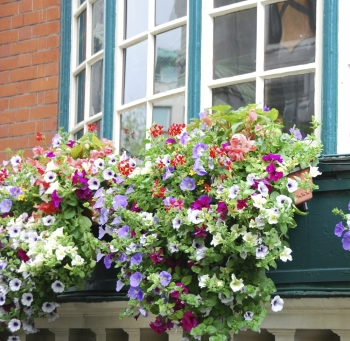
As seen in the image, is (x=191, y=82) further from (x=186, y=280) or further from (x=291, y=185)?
(x=186, y=280)

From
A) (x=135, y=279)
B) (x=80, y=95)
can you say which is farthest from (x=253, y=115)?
(x=80, y=95)

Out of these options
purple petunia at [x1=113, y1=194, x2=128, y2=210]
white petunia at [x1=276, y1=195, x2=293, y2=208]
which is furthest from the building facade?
purple petunia at [x1=113, y1=194, x2=128, y2=210]

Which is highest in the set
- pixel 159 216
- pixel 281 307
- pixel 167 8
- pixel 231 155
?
pixel 167 8

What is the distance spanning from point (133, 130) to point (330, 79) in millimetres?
1303

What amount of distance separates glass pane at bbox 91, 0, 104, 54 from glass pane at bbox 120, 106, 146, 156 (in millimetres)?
597

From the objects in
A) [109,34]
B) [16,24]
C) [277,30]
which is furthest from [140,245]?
[16,24]

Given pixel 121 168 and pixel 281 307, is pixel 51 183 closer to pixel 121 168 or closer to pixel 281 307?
pixel 121 168

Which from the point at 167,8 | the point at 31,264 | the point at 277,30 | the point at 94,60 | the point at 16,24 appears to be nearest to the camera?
the point at 31,264

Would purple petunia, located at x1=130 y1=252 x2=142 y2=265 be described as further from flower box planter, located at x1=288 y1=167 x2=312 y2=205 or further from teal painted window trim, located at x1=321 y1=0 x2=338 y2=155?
teal painted window trim, located at x1=321 y1=0 x2=338 y2=155

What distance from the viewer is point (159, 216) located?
14.2 feet

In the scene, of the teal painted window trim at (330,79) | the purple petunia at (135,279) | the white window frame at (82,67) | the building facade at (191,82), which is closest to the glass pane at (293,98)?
the building facade at (191,82)

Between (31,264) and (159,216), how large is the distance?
2.16 feet

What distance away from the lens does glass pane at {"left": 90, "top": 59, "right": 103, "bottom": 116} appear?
5.89 meters

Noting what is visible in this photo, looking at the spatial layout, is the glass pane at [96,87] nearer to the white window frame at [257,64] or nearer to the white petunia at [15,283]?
the white window frame at [257,64]
